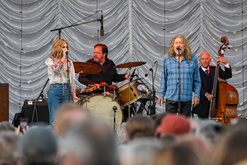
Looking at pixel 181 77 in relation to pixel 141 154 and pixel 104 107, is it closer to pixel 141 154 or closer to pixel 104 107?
pixel 104 107

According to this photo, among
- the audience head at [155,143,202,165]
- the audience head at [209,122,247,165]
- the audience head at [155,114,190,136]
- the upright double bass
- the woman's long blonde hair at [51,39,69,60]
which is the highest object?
the woman's long blonde hair at [51,39,69,60]

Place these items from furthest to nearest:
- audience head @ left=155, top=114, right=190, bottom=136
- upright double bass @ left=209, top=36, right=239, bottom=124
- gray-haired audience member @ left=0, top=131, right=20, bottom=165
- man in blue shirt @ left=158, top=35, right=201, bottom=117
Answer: upright double bass @ left=209, top=36, right=239, bottom=124 → man in blue shirt @ left=158, top=35, right=201, bottom=117 → audience head @ left=155, top=114, right=190, bottom=136 → gray-haired audience member @ left=0, top=131, right=20, bottom=165

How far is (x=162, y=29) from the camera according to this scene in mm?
11297

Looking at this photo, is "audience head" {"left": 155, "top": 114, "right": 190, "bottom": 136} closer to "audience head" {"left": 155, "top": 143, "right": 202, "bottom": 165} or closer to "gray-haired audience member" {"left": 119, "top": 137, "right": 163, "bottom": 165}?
"gray-haired audience member" {"left": 119, "top": 137, "right": 163, "bottom": 165}

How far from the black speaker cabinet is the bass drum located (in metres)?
1.32

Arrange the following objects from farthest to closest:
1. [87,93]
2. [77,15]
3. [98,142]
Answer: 1. [77,15]
2. [87,93]
3. [98,142]

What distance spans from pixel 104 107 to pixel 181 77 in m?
2.15

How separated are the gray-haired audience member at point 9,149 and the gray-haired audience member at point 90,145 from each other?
2.54 feet

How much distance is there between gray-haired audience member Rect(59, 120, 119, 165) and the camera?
4.60 feet

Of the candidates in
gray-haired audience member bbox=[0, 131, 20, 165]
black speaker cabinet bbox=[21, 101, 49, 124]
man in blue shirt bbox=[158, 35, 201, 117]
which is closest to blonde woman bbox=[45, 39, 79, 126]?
man in blue shirt bbox=[158, 35, 201, 117]

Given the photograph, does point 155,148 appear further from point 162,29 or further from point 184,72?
point 162,29

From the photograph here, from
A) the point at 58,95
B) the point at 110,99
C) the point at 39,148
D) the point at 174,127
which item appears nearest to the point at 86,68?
the point at 110,99

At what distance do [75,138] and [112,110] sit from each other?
706 cm

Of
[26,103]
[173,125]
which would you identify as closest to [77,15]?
[26,103]
